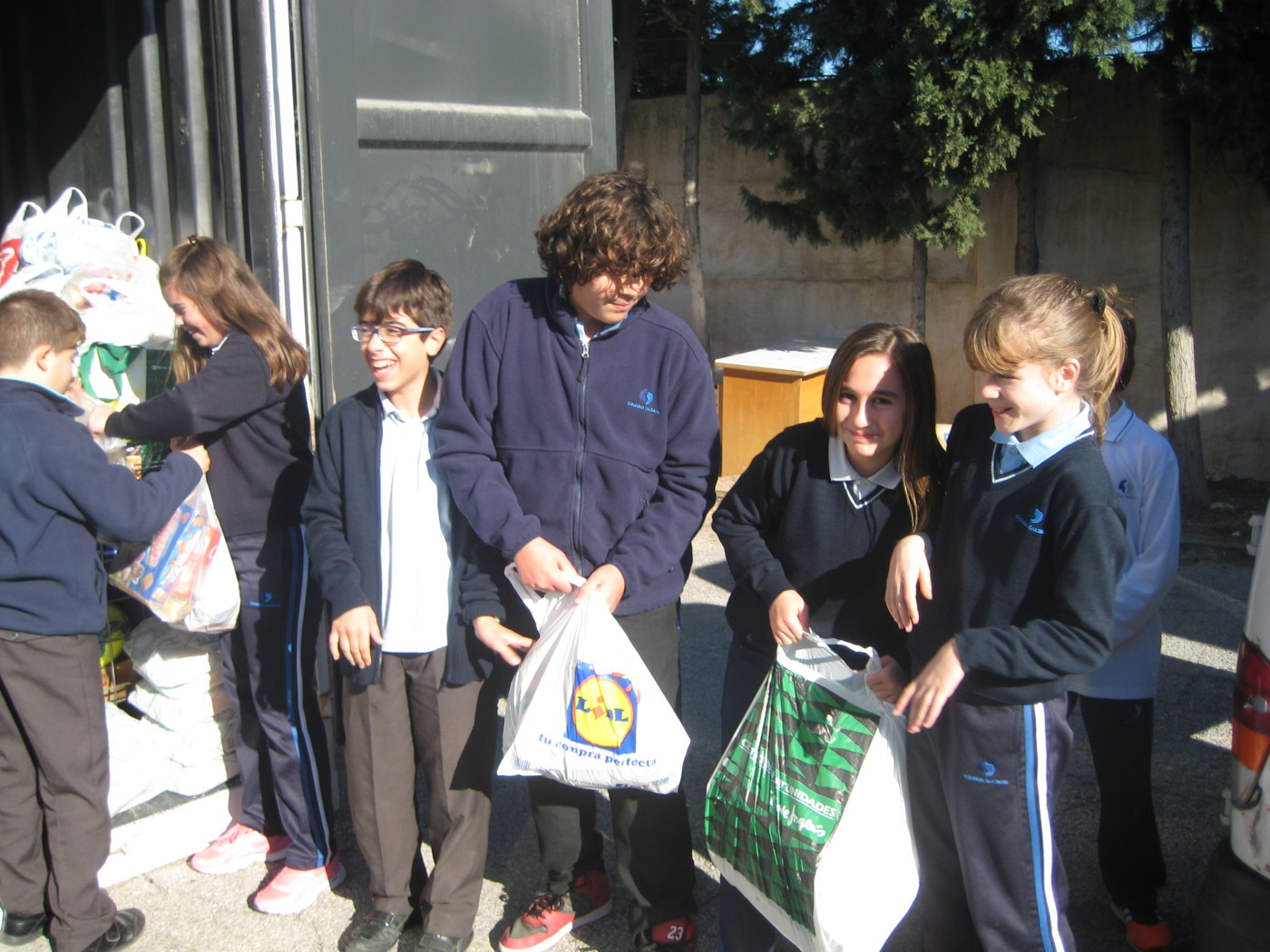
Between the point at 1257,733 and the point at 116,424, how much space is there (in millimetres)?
2703

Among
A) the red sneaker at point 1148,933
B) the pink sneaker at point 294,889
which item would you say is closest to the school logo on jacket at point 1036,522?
the red sneaker at point 1148,933

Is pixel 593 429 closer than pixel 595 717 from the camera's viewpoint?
No

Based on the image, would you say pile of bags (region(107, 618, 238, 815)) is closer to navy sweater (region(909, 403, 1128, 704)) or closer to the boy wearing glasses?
the boy wearing glasses

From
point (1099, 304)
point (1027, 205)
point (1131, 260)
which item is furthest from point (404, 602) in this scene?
point (1131, 260)

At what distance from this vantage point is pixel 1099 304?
204 cm

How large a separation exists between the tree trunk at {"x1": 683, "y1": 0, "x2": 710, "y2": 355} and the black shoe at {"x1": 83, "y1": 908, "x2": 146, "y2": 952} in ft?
23.2

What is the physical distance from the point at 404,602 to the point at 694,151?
7772 millimetres

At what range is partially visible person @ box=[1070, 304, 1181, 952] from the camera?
8.02 ft

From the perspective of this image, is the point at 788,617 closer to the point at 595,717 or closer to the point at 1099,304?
the point at 595,717

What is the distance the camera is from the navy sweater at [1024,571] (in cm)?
188

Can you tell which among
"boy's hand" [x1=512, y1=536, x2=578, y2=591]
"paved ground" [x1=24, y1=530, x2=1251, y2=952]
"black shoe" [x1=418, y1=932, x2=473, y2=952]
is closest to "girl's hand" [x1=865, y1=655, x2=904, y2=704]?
"paved ground" [x1=24, y1=530, x2=1251, y2=952]

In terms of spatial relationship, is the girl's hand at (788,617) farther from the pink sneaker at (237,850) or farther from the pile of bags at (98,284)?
the pile of bags at (98,284)

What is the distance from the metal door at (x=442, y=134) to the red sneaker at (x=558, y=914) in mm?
1538

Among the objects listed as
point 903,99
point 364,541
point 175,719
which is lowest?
point 175,719
